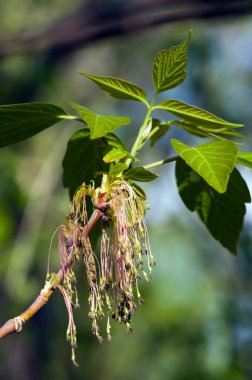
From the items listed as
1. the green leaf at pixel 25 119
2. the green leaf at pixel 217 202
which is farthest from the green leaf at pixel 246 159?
the green leaf at pixel 25 119

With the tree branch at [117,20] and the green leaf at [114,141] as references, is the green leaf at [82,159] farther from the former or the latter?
the tree branch at [117,20]

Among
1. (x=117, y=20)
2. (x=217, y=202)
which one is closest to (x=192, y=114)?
(x=217, y=202)

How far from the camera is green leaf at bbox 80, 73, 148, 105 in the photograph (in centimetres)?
86

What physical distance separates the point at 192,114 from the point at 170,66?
8cm

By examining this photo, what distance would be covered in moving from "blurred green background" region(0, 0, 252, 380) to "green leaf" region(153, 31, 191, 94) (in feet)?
9.48

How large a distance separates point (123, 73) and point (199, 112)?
5868mm

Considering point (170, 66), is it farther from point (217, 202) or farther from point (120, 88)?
point (217, 202)

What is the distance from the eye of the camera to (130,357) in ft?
22.2

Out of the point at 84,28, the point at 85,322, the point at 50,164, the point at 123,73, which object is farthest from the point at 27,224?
the point at 123,73

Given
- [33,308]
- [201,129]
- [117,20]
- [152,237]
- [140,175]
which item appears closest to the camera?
[33,308]

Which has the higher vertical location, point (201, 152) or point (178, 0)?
point (178, 0)

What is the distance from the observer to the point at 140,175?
0.84 metres

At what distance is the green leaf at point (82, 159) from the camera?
959 mm

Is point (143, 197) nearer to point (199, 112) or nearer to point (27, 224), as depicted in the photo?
point (199, 112)
